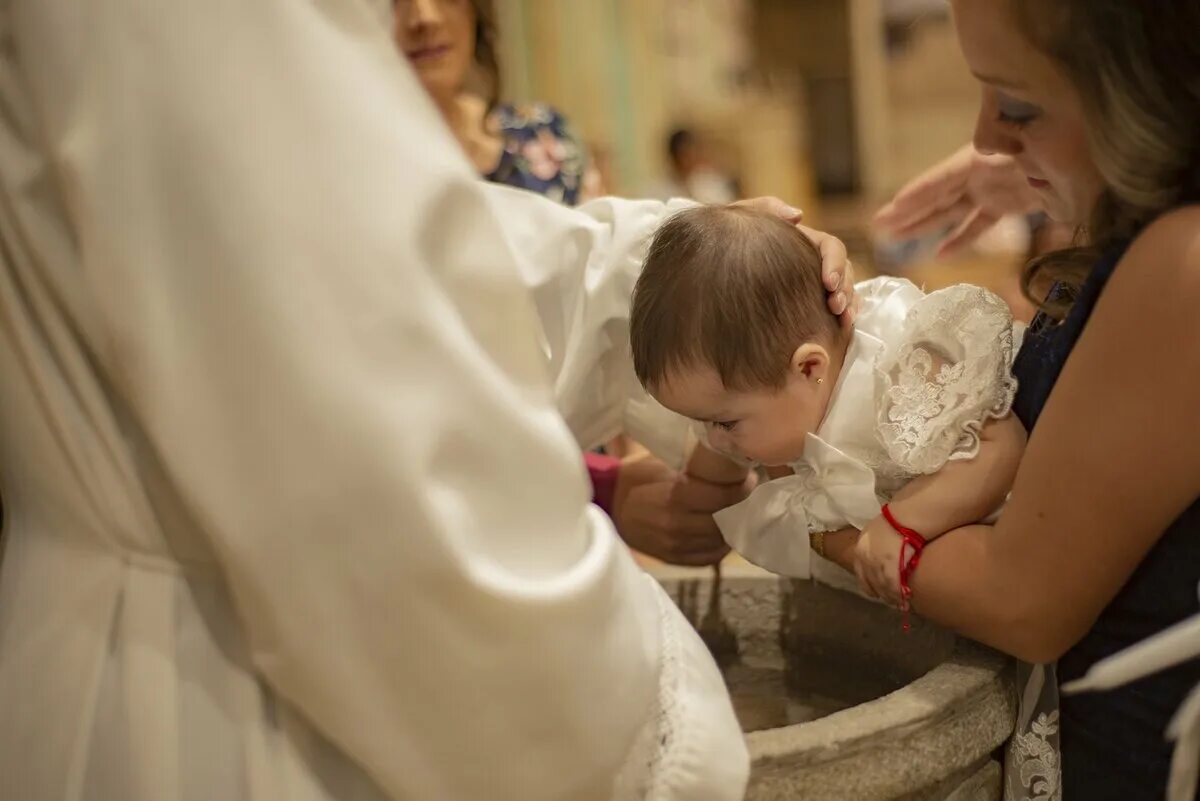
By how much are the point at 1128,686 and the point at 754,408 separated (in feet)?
1.30

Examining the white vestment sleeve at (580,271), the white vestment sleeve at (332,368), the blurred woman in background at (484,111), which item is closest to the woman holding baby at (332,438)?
the white vestment sleeve at (332,368)

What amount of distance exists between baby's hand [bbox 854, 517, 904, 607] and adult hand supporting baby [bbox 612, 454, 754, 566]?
346 mm

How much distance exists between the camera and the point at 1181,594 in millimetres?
834

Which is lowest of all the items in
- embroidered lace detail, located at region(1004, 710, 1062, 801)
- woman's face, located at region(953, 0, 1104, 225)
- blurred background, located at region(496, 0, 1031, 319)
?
blurred background, located at region(496, 0, 1031, 319)

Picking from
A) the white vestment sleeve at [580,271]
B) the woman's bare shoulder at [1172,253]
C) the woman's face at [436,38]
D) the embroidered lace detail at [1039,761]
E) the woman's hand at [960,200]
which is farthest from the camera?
the woman's face at [436,38]

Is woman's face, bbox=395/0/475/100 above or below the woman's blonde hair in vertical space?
below

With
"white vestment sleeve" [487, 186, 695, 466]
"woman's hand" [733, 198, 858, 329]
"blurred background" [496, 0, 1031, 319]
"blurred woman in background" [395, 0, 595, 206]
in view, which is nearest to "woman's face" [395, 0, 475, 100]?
"blurred woman in background" [395, 0, 595, 206]

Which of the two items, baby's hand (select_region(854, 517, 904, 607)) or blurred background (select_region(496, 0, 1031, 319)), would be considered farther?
blurred background (select_region(496, 0, 1031, 319))

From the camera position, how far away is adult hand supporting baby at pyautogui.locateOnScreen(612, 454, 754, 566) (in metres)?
1.36

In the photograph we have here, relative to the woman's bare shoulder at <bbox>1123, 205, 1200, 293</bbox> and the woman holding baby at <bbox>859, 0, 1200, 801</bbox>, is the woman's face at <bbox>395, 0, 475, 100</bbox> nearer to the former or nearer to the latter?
the woman holding baby at <bbox>859, 0, 1200, 801</bbox>

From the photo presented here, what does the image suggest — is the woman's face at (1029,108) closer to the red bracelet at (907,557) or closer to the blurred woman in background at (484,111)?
the red bracelet at (907,557)

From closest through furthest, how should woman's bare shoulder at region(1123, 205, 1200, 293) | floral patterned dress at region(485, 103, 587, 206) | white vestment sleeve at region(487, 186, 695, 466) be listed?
woman's bare shoulder at region(1123, 205, 1200, 293) < white vestment sleeve at region(487, 186, 695, 466) < floral patterned dress at region(485, 103, 587, 206)

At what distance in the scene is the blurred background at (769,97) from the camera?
5.28 meters

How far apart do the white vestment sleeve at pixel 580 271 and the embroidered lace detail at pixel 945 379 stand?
31cm
